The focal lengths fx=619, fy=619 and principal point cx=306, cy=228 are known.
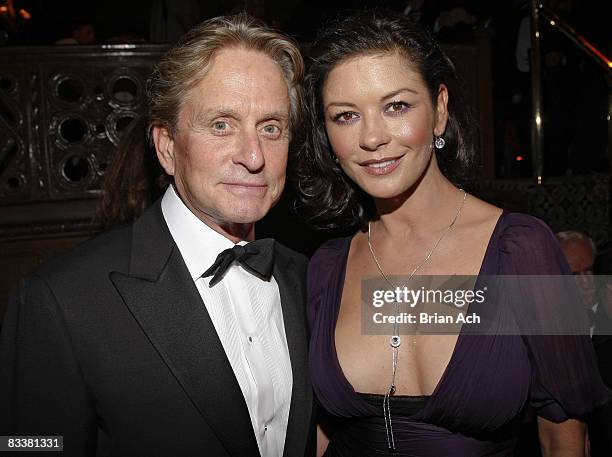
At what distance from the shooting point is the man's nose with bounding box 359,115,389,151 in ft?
6.79

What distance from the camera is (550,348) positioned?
6.50ft

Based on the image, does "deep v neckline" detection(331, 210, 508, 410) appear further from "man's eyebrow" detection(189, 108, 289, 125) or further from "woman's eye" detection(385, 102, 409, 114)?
"man's eyebrow" detection(189, 108, 289, 125)

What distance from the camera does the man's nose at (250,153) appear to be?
1.84 metres

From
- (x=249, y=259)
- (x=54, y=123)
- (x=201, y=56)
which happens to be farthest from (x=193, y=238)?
(x=54, y=123)

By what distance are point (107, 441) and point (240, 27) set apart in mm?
1285

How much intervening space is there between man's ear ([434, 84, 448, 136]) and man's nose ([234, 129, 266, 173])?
755 mm

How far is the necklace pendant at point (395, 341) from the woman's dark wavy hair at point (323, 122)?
59 cm

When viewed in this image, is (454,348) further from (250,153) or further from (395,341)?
(250,153)

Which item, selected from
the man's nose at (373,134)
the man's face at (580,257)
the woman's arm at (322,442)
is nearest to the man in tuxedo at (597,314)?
the man's face at (580,257)

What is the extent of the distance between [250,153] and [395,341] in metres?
0.84

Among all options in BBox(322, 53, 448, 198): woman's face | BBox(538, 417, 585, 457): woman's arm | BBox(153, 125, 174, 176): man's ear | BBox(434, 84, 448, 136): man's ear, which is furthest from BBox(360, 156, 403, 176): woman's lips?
BBox(538, 417, 585, 457): woman's arm

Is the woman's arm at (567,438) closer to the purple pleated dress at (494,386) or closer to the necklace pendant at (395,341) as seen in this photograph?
the purple pleated dress at (494,386)

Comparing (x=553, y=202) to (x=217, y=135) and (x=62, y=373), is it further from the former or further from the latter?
(x=62, y=373)

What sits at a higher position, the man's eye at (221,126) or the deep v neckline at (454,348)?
the man's eye at (221,126)
